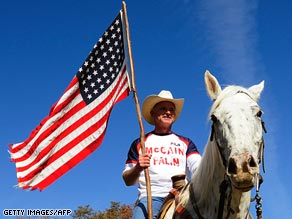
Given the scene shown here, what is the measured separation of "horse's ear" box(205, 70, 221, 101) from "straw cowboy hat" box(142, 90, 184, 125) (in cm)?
176

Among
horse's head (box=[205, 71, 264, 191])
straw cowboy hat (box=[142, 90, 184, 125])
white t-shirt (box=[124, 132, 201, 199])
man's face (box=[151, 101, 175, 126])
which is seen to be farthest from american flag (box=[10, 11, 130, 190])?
horse's head (box=[205, 71, 264, 191])

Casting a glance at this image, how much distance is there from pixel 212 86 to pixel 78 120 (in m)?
3.49

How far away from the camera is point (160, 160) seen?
256 inches

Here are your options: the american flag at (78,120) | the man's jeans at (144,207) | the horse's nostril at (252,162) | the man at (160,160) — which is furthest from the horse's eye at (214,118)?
the american flag at (78,120)

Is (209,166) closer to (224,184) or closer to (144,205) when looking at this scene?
(224,184)

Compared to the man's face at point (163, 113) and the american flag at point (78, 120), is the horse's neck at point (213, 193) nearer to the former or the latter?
the man's face at point (163, 113)

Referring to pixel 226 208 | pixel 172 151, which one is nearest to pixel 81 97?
pixel 172 151

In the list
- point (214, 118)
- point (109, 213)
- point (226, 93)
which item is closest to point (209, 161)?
point (214, 118)

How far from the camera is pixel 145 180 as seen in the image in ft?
20.5

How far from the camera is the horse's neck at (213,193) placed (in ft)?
14.7

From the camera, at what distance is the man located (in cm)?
637

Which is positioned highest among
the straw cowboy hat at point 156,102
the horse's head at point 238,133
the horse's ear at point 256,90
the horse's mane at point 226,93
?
the straw cowboy hat at point 156,102

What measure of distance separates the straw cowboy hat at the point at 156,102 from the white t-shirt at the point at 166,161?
2.09 ft

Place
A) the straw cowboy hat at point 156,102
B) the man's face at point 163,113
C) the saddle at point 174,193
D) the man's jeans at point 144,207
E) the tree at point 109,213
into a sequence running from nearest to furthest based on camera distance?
the saddle at point 174,193
the man's jeans at point 144,207
the man's face at point 163,113
the straw cowboy hat at point 156,102
the tree at point 109,213
